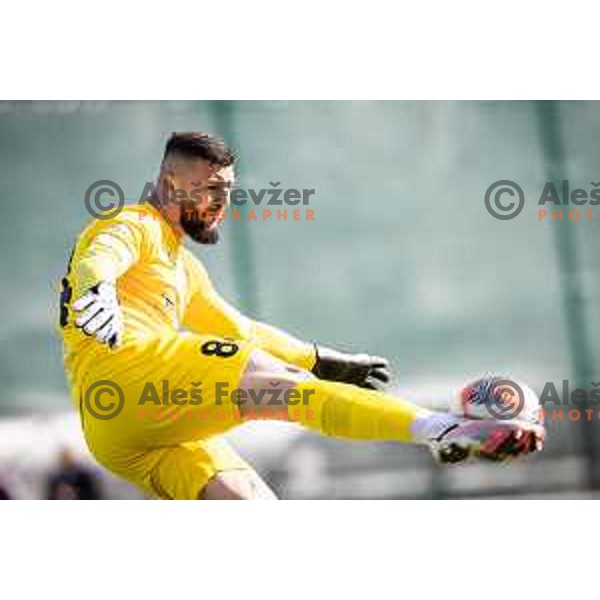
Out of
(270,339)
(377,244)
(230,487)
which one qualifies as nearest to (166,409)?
(230,487)

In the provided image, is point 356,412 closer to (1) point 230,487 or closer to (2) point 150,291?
(1) point 230,487

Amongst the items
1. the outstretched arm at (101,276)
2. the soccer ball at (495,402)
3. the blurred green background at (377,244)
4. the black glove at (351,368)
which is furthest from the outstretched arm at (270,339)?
the soccer ball at (495,402)

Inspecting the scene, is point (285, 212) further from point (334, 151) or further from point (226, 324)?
point (226, 324)

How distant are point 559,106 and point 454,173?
49 centimetres

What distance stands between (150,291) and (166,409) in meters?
0.45

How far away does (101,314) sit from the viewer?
3551mm

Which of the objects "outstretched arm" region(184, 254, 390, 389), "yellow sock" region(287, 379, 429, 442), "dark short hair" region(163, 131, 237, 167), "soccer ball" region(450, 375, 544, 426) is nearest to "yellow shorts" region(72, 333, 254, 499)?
"yellow sock" region(287, 379, 429, 442)

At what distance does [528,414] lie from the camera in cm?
372

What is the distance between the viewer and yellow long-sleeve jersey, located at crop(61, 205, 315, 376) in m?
3.97

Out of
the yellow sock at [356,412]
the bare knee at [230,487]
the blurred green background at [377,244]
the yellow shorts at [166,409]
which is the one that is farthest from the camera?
the blurred green background at [377,244]

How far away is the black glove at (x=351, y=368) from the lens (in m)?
4.44

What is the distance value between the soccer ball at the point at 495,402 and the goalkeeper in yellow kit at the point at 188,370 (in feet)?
0.36

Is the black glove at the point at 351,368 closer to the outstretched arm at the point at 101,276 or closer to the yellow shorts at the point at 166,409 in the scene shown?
the yellow shorts at the point at 166,409
